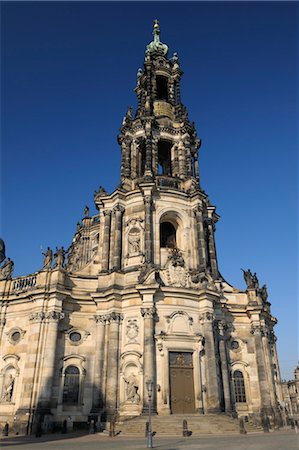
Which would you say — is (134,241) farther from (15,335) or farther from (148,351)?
(15,335)

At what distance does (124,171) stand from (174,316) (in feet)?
48.3

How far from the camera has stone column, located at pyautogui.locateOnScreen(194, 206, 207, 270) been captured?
96.8 ft

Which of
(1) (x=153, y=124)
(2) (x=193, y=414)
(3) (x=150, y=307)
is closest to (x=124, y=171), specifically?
(1) (x=153, y=124)

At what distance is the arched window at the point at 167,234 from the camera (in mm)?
32562

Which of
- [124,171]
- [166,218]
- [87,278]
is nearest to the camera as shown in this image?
[87,278]

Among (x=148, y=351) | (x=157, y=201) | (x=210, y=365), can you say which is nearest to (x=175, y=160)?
(x=157, y=201)

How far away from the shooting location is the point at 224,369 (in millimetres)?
26609

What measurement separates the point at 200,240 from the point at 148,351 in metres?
10.2

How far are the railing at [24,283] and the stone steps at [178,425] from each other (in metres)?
11.8

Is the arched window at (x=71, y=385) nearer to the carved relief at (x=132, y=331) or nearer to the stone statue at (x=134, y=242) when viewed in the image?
the carved relief at (x=132, y=331)

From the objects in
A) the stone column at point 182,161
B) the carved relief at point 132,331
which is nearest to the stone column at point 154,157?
the stone column at point 182,161

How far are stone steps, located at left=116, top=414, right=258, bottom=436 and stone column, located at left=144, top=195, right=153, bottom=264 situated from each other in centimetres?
1040

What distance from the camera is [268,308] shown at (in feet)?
111

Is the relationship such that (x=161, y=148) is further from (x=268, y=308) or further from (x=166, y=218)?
(x=268, y=308)
